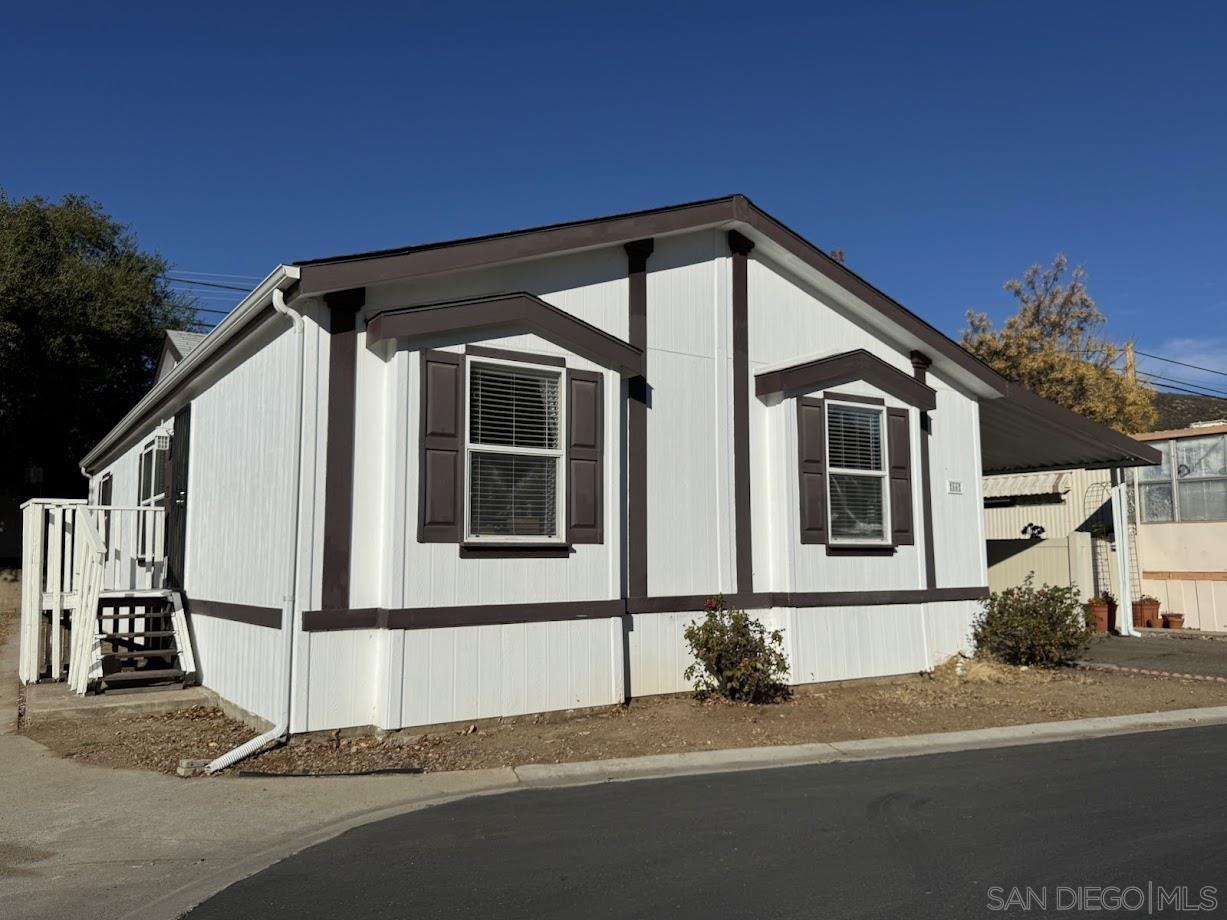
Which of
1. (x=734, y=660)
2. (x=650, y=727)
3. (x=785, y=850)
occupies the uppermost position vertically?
(x=734, y=660)

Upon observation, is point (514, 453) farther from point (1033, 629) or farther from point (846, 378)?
point (1033, 629)

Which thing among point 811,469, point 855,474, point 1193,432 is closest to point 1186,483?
point 1193,432

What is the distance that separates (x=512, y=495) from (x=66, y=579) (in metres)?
6.04

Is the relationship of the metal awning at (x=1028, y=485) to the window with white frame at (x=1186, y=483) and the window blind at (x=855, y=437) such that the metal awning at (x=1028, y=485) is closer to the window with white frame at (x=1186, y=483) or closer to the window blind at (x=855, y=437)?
the window with white frame at (x=1186, y=483)

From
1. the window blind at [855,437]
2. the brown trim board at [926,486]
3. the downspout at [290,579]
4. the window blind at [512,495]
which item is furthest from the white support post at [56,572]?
the brown trim board at [926,486]

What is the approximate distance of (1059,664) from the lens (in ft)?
38.6

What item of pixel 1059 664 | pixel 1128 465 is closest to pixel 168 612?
pixel 1059 664

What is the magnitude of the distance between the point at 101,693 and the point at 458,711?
13.2ft

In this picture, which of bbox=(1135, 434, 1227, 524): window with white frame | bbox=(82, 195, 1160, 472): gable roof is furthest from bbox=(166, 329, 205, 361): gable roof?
bbox=(1135, 434, 1227, 524): window with white frame

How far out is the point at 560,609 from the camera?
28.2ft

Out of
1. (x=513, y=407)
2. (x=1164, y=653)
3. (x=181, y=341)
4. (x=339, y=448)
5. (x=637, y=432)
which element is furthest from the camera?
(x=181, y=341)

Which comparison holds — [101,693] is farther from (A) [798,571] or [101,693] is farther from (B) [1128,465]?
(B) [1128,465]

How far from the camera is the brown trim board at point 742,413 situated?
10.1 meters

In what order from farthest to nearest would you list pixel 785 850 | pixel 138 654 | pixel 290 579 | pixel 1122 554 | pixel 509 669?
pixel 1122 554, pixel 138 654, pixel 509 669, pixel 290 579, pixel 785 850
